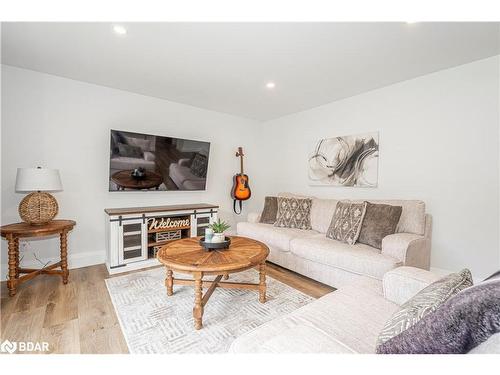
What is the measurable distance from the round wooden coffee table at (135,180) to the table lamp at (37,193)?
71 centimetres

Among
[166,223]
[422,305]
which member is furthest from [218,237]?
[422,305]

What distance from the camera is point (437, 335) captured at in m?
0.66

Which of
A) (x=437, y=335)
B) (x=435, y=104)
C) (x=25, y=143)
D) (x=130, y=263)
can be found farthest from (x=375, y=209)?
(x=25, y=143)

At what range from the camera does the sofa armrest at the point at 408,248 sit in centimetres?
207

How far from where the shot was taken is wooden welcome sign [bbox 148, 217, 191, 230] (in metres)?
3.10

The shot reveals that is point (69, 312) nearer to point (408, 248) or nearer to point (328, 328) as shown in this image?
point (328, 328)

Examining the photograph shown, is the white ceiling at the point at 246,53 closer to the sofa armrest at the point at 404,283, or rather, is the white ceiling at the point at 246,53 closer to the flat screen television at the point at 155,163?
the flat screen television at the point at 155,163

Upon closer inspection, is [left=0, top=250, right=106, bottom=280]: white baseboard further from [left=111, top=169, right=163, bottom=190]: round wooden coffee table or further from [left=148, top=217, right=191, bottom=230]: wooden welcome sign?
[left=111, top=169, right=163, bottom=190]: round wooden coffee table

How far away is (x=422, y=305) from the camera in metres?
0.90

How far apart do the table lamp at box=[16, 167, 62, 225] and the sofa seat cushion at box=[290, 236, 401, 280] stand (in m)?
2.64

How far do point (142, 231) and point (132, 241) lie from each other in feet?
0.53

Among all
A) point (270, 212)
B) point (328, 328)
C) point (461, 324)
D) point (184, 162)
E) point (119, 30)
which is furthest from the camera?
point (184, 162)

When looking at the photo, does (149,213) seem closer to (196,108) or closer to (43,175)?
(43,175)

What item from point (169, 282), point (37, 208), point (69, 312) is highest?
point (37, 208)
